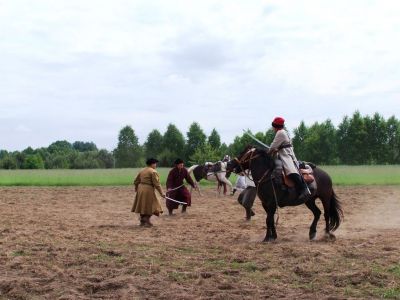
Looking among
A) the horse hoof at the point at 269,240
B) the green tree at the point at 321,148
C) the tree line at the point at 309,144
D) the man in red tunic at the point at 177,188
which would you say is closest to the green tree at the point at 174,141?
the tree line at the point at 309,144

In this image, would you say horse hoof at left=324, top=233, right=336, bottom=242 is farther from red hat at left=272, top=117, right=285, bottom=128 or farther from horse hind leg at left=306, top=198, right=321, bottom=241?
red hat at left=272, top=117, right=285, bottom=128

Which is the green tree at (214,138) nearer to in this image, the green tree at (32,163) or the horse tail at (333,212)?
the green tree at (32,163)

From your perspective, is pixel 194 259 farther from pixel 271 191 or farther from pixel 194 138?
pixel 194 138

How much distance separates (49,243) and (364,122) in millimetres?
49301

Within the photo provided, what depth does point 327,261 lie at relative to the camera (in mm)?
7691

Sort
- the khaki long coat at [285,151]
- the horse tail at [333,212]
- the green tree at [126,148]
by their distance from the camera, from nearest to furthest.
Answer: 1. the khaki long coat at [285,151]
2. the horse tail at [333,212]
3. the green tree at [126,148]

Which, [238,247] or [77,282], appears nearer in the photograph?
[77,282]

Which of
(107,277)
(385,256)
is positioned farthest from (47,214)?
(385,256)

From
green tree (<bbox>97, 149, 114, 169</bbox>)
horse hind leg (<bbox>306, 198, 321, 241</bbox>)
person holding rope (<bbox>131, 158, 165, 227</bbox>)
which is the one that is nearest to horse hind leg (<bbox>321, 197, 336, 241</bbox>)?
horse hind leg (<bbox>306, 198, 321, 241</bbox>)

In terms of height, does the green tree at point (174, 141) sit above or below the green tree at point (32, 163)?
above

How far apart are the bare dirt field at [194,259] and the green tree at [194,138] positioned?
158 feet

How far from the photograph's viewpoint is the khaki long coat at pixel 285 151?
9.69 metres

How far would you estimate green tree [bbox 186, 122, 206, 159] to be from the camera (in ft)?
204

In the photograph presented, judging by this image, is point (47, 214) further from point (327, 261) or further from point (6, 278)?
point (327, 261)
